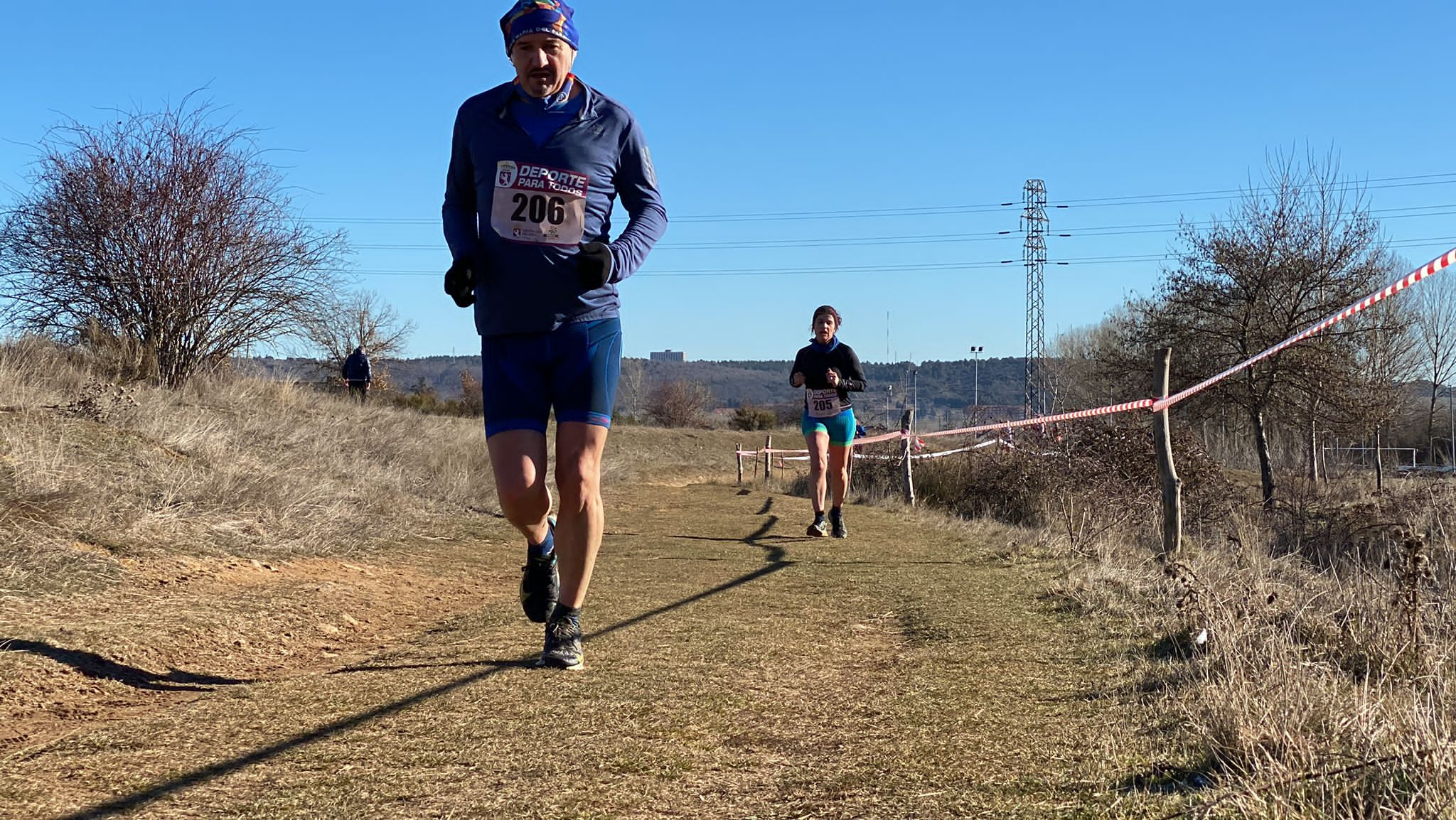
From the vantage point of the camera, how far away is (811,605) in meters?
5.38

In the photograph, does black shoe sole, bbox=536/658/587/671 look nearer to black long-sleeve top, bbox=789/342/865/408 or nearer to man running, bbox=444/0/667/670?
man running, bbox=444/0/667/670

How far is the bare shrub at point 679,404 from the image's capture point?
64.8 m

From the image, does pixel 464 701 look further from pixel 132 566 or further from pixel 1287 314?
pixel 1287 314

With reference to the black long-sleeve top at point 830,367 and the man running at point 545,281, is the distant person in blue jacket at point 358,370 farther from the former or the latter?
the man running at point 545,281

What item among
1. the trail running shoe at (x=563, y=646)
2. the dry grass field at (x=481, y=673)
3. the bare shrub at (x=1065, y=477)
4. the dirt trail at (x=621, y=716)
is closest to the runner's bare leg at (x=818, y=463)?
the dry grass field at (x=481, y=673)

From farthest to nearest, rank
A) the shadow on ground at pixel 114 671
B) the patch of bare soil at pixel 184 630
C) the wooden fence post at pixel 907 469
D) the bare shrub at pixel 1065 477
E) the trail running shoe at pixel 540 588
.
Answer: the wooden fence post at pixel 907 469, the bare shrub at pixel 1065 477, the trail running shoe at pixel 540 588, the shadow on ground at pixel 114 671, the patch of bare soil at pixel 184 630

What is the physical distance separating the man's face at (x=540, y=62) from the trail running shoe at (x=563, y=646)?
1885mm

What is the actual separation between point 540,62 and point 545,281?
78 centimetres

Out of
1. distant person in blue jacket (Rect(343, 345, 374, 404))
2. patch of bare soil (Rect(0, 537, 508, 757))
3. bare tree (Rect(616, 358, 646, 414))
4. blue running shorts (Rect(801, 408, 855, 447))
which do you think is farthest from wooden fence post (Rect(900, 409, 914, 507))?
bare tree (Rect(616, 358, 646, 414))

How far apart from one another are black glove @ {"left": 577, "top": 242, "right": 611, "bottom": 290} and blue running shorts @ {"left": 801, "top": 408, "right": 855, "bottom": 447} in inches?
217

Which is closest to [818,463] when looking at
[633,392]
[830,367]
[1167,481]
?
[830,367]

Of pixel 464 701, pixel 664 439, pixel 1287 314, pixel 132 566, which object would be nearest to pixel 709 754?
pixel 464 701

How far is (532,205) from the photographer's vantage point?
392cm

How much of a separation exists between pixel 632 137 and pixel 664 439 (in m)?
39.0
